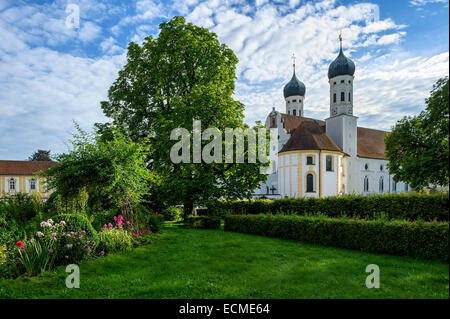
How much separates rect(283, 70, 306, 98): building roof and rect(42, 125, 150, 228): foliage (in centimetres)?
5319

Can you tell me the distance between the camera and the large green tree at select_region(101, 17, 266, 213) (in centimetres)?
1578

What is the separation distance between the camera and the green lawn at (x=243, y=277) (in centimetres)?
484

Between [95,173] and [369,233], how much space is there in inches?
358

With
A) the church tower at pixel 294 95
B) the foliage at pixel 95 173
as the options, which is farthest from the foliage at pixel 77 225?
the church tower at pixel 294 95

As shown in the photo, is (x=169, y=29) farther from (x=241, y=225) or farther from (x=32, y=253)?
(x=32, y=253)

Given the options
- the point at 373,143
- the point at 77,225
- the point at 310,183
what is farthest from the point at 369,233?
the point at 310,183

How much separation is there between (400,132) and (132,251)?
7.87 meters

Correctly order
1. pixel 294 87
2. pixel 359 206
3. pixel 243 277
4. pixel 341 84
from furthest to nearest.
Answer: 1. pixel 294 87
2. pixel 341 84
3. pixel 359 206
4. pixel 243 277

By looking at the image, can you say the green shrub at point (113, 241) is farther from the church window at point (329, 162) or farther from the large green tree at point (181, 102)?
the church window at point (329, 162)

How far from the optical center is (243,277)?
5879 mm

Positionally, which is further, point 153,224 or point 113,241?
point 153,224

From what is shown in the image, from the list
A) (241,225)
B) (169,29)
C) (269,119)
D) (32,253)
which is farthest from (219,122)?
(269,119)

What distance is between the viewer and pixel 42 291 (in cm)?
542

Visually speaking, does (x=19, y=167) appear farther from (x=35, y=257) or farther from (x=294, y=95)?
(x=294, y=95)
